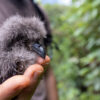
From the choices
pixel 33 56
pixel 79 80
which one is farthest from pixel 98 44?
pixel 79 80

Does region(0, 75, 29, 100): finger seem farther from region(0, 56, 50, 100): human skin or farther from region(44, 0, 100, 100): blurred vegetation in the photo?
region(44, 0, 100, 100): blurred vegetation

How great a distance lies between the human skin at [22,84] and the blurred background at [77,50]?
27.7 inches

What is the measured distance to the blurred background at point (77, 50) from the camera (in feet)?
5.90

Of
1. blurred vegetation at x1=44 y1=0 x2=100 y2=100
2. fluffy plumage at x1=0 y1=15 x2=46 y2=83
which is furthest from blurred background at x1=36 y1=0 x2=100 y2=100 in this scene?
fluffy plumage at x1=0 y1=15 x2=46 y2=83

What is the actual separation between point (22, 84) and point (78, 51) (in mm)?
2890

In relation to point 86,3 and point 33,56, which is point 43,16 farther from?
point 33,56

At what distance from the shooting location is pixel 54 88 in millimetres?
1565

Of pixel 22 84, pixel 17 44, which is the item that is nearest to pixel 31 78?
pixel 22 84

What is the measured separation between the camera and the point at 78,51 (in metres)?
3.47

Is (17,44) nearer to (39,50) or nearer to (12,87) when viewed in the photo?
(39,50)

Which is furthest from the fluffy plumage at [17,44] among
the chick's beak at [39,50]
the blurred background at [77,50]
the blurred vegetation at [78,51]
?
the blurred vegetation at [78,51]

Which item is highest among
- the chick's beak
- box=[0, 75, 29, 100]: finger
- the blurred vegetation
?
the blurred vegetation

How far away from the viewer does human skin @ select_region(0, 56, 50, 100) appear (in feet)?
2.11

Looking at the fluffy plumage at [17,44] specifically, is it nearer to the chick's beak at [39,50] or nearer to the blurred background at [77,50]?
the chick's beak at [39,50]
